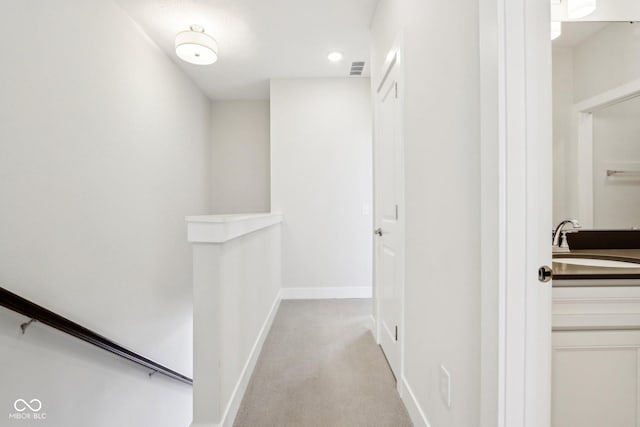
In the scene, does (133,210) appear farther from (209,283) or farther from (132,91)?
(209,283)

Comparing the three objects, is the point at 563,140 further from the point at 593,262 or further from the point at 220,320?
the point at 220,320

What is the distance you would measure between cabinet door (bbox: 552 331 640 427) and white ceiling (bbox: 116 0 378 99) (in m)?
2.53

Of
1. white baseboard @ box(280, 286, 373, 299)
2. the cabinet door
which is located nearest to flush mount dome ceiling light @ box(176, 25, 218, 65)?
white baseboard @ box(280, 286, 373, 299)

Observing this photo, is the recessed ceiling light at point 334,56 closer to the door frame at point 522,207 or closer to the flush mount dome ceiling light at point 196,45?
the flush mount dome ceiling light at point 196,45

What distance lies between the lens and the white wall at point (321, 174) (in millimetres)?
3730

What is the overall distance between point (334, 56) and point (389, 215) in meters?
2.05

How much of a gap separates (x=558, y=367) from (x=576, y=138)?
3.86 feet

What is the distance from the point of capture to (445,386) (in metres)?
1.11

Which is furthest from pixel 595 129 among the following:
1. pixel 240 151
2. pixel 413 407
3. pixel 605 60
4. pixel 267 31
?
pixel 240 151

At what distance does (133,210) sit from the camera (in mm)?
2629

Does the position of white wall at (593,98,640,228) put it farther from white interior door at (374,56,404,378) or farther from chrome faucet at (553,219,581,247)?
white interior door at (374,56,404,378)

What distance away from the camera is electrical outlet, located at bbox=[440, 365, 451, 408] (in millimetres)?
1086

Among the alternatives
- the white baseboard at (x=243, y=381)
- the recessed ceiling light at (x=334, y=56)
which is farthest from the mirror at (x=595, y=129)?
the recessed ceiling light at (x=334, y=56)

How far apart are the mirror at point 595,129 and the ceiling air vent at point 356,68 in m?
2.17
